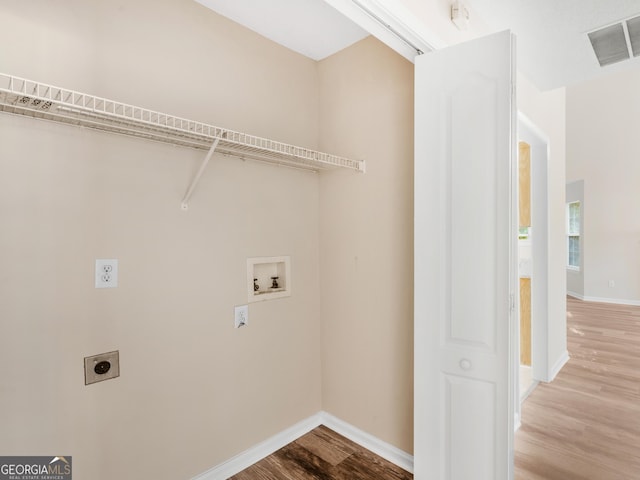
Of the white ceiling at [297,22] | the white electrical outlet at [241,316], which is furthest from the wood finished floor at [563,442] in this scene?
the white ceiling at [297,22]

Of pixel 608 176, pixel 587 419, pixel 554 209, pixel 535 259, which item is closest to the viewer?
pixel 587 419

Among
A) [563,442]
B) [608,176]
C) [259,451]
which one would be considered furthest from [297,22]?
[608,176]

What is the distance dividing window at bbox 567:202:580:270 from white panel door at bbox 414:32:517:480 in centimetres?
721

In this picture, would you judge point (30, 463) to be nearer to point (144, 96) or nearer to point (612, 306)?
point (144, 96)

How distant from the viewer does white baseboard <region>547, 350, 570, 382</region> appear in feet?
10.4

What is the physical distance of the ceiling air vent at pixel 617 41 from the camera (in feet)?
6.32

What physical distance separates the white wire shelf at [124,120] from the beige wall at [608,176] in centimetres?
662

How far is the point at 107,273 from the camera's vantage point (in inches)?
58.3

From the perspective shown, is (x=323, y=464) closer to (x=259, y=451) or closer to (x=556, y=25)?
(x=259, y=451)

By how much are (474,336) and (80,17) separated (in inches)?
85.0

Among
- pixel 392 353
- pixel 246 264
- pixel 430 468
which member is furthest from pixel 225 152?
pixel 430 468

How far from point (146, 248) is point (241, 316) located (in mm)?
664

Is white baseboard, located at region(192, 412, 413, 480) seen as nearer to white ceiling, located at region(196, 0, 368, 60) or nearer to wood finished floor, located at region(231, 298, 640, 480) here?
wood finished floor, located at region(231, 298, 640, 480)

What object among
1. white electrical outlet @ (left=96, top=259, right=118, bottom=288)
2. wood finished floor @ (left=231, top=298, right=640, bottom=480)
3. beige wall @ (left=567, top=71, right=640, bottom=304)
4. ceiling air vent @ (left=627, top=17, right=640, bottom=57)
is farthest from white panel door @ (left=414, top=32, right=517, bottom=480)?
beige wall @ (left=567, top=71, right=640, bottom=304)
